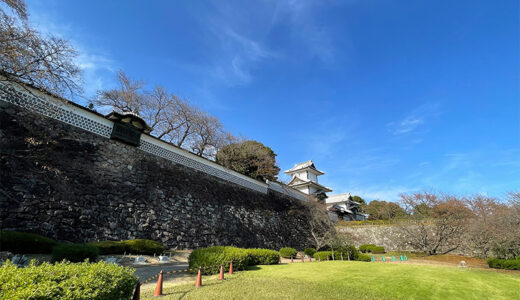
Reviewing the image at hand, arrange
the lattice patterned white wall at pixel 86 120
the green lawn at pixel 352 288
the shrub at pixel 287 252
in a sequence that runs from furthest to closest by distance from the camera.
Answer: the shrub at pixel 287 252
the lattice patterned white wall at pixel 86 120
the green lawn at pixel 352 288

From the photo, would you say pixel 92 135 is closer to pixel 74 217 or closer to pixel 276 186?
pixel 74 217

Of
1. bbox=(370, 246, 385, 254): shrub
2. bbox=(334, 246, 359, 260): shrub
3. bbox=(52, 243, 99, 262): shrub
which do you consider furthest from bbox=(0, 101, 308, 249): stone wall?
bbox=(370, 246, 385, 254): shrub

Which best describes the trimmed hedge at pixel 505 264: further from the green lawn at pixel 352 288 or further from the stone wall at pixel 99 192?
the stone wall at pixel 99 192

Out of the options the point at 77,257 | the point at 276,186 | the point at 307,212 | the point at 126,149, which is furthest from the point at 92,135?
the point at 307,212

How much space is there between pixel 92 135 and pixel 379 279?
39.7 ft

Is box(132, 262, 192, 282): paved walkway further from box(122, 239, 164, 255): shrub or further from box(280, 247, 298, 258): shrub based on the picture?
box(280, 247, 298, 258): shrub

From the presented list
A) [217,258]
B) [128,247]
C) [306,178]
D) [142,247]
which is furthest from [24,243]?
[306,178]

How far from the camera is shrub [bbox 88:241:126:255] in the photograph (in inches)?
299

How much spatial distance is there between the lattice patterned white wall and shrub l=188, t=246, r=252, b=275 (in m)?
6.42

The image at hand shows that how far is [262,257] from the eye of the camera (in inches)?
407

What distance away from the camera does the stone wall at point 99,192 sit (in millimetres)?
7391

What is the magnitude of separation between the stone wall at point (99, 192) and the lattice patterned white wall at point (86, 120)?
0.28 m

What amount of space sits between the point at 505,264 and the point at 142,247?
57.5ft

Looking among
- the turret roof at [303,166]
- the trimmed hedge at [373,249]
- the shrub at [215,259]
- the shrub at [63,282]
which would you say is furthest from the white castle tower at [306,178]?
the shrub at [63,282]
